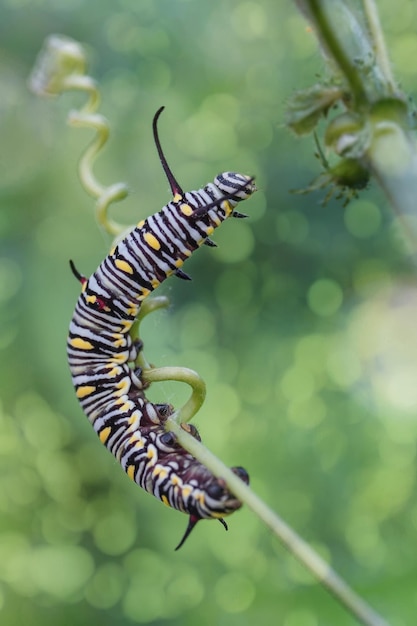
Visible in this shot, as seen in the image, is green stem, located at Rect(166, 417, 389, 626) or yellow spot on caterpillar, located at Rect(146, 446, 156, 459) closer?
green stem, located at Rect(166, 417, 389, 626)

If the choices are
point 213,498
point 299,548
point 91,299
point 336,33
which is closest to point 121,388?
point 91,299

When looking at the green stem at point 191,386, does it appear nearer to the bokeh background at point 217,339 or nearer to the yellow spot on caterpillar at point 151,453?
the yellow spot on caterpillar at point 151,453

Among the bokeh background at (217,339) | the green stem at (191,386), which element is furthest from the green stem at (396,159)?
the bokeh background at (217,339)

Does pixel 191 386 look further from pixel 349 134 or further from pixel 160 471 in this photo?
pixel 349 134

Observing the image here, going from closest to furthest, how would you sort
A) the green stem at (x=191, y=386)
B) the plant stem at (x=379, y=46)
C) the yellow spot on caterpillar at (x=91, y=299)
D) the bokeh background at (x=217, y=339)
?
the plant stem at (x=379, y=46), the green stem at (x=191, y=386), the yellow spot on caterpillar at (x=91, y=299), the bokeh background at (x=217, y=339)

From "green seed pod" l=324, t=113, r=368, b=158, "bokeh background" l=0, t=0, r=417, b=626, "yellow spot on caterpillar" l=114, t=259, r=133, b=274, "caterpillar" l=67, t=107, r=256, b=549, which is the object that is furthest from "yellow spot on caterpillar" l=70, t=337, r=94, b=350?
"bokeh background" l=0, t=0, r=417, b=626

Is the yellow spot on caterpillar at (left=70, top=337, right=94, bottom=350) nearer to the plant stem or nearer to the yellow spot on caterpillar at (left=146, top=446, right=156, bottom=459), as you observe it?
the yellow spot on caterpillar at (left=146, top=446, right=156, bottom=459)
